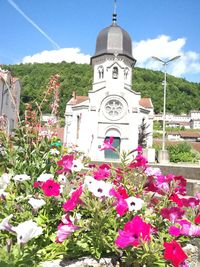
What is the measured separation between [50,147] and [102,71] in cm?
3523

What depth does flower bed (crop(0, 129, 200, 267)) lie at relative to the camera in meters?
2.14

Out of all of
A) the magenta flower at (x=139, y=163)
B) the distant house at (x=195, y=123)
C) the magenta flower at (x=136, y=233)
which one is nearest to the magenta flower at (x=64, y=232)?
the magenta flower at (x=136, y=233)

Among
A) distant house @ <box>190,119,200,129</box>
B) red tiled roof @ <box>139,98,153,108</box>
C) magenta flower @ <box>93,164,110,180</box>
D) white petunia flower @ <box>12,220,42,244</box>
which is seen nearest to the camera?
white petunia flower @ <box>12,220,42,244</box>

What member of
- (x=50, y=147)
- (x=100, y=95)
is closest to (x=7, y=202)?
(x=50, y=147)

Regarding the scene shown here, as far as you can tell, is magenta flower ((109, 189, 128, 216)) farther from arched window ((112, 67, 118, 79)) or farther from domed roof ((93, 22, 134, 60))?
domed roof ((93, 22, 134, 60))

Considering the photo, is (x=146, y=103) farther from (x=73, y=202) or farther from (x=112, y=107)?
(x=73, y=202)

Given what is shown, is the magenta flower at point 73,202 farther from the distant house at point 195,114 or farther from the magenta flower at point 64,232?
the distant house at point 195,114

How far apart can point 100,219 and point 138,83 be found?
345 ft

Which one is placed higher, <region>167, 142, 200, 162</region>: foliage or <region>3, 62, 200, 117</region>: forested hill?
<region>3, 62, 200, 117</region>: forested hill

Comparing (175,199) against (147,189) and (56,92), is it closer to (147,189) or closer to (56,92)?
(147,189)

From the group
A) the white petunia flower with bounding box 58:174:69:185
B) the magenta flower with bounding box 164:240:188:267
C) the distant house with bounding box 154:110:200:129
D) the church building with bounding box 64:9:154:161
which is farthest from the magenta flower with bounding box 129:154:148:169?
the distant house with bounding box 154:110:200:129

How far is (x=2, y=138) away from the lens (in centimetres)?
382

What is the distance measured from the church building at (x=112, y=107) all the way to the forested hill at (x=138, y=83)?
15.5 metres

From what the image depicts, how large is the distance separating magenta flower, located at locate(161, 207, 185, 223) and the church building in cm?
3055
